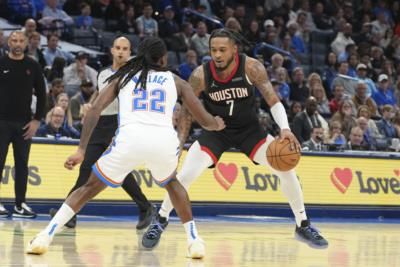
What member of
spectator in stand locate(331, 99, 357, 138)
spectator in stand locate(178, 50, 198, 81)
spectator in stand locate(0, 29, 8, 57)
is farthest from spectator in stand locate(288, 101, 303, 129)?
spectator in stand locate(0, 29, 8, 57)

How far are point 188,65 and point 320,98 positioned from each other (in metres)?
2.88

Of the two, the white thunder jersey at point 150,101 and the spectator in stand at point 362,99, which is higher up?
the white thunder jersey at point 150,101

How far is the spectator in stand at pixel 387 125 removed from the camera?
62.2 feet

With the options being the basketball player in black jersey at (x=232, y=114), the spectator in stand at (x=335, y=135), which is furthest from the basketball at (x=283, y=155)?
the spectator in stand at (x=335, y=135)

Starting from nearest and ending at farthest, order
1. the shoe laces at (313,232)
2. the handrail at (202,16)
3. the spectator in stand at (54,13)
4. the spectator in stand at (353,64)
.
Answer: the shoe laces at (313,232) → the spectator in stand at (54,13) → the handrail at (202,16) → the spectator in stand at (353,64)

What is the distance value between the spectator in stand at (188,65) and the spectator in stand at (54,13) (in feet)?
Answer: 8.33

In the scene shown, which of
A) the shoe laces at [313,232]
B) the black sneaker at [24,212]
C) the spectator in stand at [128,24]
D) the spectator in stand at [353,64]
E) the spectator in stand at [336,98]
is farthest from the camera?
the spectator in stand at [353,64]

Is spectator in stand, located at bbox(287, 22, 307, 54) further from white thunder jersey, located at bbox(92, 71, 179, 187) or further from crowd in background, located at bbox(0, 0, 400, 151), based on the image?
white thunder jersey, located at bbox(92, 71, 179, 187)

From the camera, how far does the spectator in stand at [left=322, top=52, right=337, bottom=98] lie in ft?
72.8

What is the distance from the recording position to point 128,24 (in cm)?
2061

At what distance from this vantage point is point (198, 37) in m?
→ 20.9

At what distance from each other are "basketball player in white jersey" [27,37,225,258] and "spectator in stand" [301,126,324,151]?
733 cm

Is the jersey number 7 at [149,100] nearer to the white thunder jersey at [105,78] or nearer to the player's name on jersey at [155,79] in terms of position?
the player's name on jersey at [155,79]

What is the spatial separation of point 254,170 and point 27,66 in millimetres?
4297
